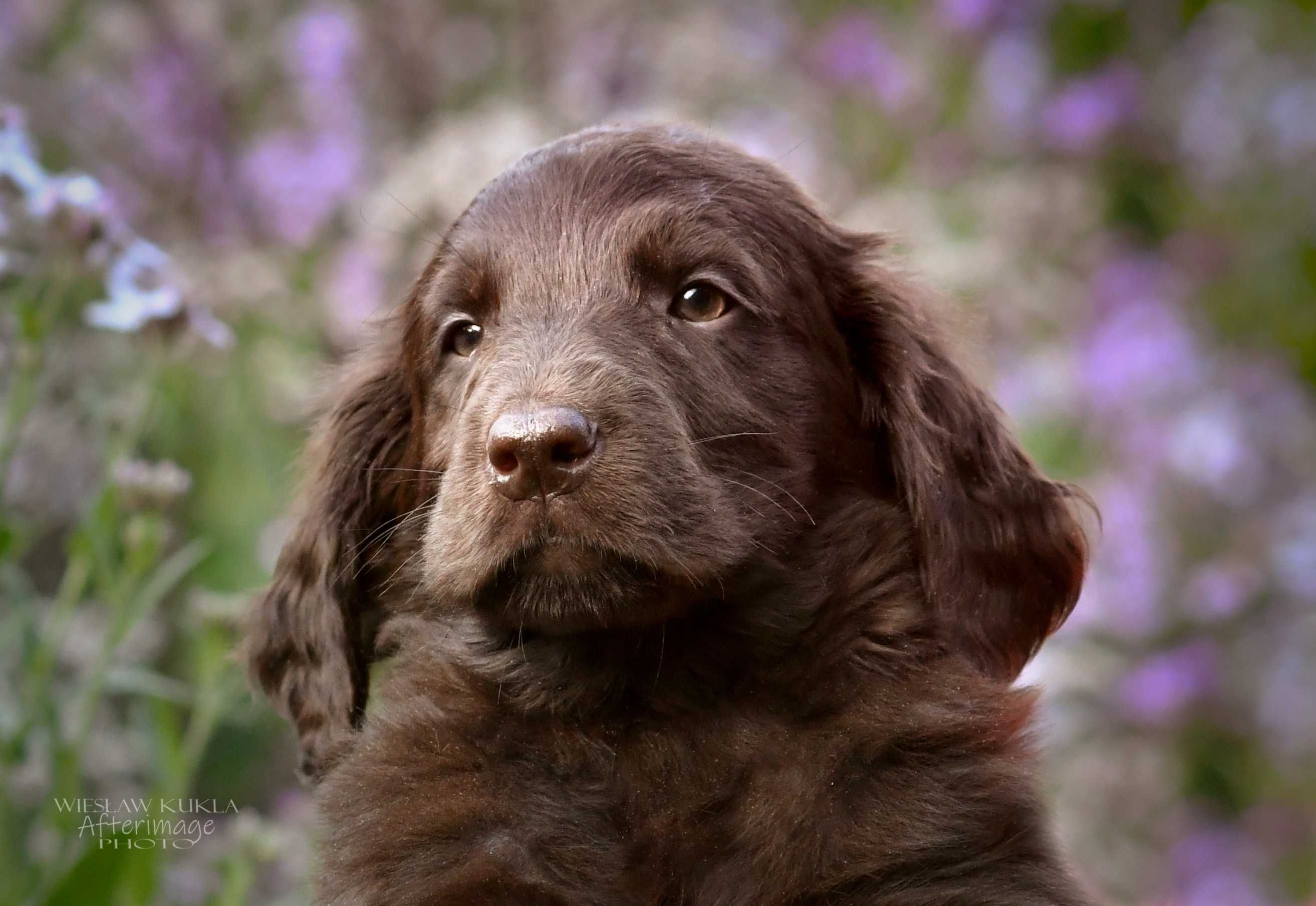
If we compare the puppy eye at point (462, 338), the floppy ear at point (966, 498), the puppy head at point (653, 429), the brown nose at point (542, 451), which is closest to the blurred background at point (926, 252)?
the puppy head at point (653, 429)

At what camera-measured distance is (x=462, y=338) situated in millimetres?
3062

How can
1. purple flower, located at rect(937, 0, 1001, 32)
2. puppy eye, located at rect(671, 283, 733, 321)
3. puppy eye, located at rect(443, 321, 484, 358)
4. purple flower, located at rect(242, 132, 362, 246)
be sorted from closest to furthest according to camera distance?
1. puppy eye, located at rect(671, 283, 733, 321)
2. puppy eye, located at rect(443, 321, 484, 358)
3. purple flower, located at rect(242, 132, 362, 246)
4. purple flower, located at rect(937, 0, 1001, 32)

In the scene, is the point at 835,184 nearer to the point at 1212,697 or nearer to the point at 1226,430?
the point at 1226,430

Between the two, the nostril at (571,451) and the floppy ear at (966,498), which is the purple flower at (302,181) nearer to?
the floppy ear at (966,498)

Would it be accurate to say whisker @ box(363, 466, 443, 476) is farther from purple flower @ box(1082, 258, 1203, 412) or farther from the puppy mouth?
purple flower @ box(1082, 258, 1203, 412)

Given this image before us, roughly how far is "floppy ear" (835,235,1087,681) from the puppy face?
4.2 inches

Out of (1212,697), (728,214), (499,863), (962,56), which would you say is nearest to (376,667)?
(499,863)

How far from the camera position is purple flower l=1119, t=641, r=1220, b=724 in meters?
6.24

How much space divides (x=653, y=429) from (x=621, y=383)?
0.30 ft

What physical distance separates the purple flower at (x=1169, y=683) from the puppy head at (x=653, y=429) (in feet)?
11.4

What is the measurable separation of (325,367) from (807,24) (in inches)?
168

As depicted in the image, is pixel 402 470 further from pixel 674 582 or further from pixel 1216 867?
pixel 1216 867

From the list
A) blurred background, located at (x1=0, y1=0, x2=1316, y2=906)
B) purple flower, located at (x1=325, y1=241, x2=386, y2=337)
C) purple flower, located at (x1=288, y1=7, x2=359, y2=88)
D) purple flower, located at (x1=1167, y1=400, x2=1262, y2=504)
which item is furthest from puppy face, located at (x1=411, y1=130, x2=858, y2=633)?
purple flower, located at (x1=1167, y1=400, x2=1262, y2=504)

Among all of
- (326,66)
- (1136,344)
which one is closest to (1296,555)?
(1136,344)
